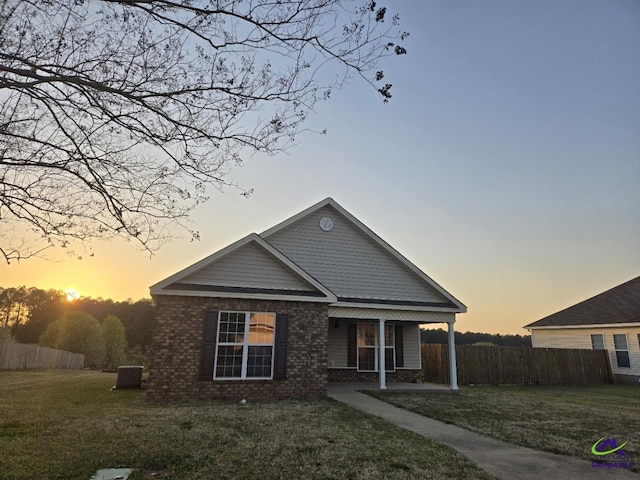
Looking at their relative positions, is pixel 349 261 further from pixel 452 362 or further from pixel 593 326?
pixel 593 326

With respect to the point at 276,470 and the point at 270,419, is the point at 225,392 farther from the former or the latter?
the point at 276,470

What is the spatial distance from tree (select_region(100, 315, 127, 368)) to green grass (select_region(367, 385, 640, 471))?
35048 millimetres

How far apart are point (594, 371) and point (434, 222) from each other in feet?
39.5

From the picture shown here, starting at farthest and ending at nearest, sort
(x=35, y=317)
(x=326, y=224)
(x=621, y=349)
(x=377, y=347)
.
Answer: (x=35, y=317) < (x=621, y=349) < (x=377, y=347) < (x=326, y=224)

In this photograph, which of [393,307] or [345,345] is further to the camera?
[345,345]

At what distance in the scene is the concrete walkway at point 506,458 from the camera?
5199 millimetres

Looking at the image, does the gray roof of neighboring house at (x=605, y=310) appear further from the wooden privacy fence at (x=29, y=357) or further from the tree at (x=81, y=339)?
the tree at (x=81, y=339)

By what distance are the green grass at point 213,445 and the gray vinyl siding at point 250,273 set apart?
3.35 meters

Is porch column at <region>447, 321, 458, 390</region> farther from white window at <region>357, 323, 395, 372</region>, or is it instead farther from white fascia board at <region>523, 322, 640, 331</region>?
white fascia board at <region>523, 322, 640, 331</region>

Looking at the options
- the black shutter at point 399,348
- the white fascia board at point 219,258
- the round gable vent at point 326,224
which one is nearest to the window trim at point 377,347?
the black shutter at point 399,348

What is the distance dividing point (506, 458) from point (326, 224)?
1080 cm

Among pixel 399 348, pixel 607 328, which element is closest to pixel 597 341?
pixel 607 328

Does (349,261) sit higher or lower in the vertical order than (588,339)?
higher

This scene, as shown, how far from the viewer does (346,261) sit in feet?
50.6
